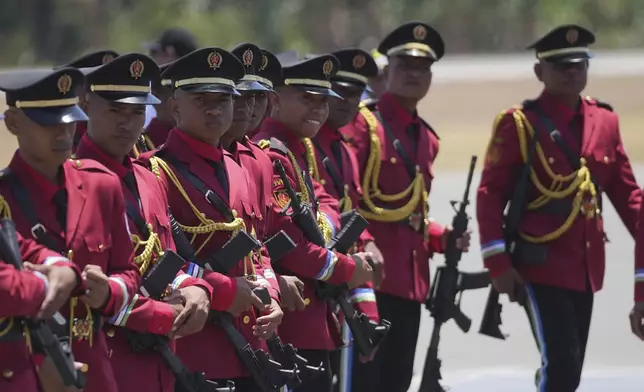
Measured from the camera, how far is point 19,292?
16.3 feet

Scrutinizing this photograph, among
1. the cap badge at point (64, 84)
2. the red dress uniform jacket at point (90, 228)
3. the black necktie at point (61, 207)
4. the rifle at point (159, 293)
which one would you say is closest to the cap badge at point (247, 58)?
the rifle at point (159, 293)

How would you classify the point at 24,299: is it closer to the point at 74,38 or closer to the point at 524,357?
the point at 524,357

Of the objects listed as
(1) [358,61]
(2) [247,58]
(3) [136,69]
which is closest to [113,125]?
(3) [136,69]

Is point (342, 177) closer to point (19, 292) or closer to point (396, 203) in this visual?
point (396, 203)

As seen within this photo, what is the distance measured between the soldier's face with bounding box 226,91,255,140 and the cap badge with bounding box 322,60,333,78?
2.67 feet

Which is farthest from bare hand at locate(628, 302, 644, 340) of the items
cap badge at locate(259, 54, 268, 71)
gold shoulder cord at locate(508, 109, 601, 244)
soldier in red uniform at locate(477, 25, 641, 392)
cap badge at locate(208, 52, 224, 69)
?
cap badge at locate(208, 52, 224, 69)

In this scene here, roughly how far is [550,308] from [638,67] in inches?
1106

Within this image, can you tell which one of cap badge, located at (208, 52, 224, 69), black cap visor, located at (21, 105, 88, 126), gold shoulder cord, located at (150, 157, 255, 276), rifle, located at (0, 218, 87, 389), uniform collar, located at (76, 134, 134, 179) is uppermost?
cap badge, located at (208, 52, 224, 69)

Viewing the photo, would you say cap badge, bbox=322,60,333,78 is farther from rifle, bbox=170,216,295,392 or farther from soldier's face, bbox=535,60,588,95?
soldier's face, bbox=535,60,588,95

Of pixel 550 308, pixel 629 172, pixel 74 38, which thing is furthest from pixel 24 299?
pixel 74 38

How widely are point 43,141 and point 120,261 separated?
0.57 metres

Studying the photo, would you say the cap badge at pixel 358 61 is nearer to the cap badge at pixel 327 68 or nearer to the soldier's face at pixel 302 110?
the cap badge at pixel 327 68

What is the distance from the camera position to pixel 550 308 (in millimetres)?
8844

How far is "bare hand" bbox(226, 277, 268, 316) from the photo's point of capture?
639 cm
